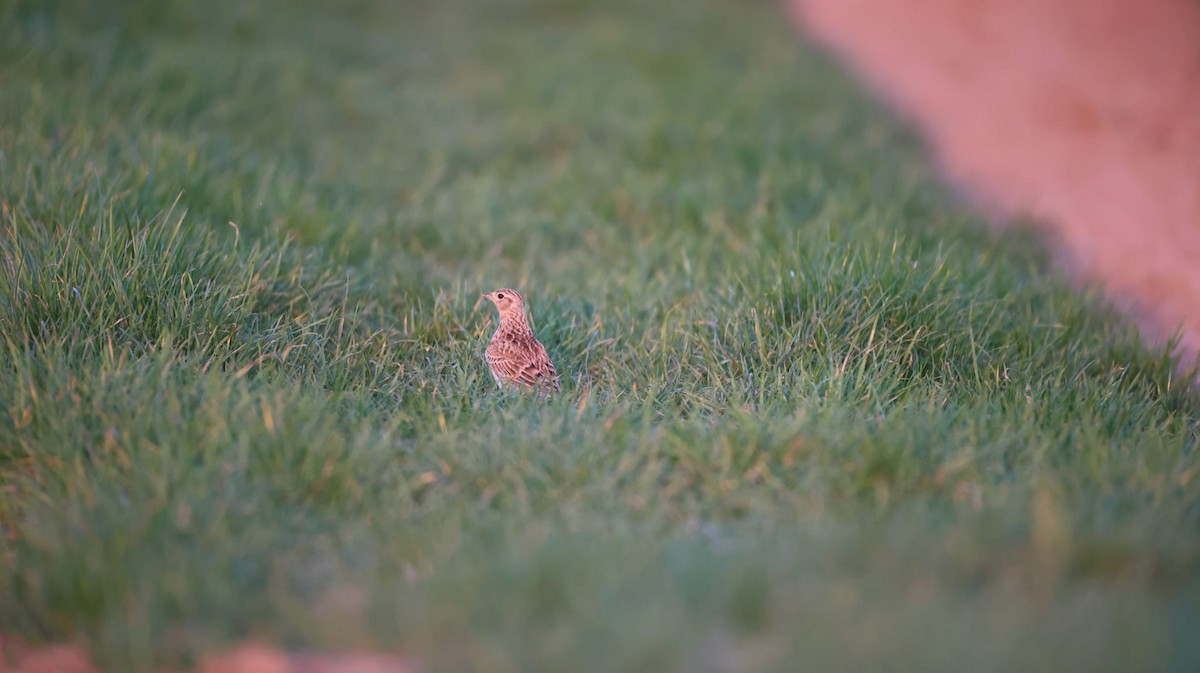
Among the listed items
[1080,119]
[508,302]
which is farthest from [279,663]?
[1080,119]

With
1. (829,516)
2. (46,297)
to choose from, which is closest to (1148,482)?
(829,516)

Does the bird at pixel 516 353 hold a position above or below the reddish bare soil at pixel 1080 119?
below

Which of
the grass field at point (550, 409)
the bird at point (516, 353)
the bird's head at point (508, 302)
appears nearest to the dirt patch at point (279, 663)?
the grass field at point (550, 409)

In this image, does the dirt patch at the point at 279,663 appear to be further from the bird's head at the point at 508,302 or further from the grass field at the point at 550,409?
the bird's head at the point at 508,302

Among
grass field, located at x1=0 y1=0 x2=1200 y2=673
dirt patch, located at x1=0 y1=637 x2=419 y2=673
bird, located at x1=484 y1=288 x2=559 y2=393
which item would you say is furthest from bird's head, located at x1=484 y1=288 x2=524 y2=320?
dirt patch, located at x1=0 y1=637 x2=419 y2=673

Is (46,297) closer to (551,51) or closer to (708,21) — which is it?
(551,51)

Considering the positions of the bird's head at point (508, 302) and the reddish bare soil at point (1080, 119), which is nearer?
the bird's head at point (508, 302)

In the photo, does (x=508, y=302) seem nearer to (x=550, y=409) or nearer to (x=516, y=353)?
(x=516, y=353)
